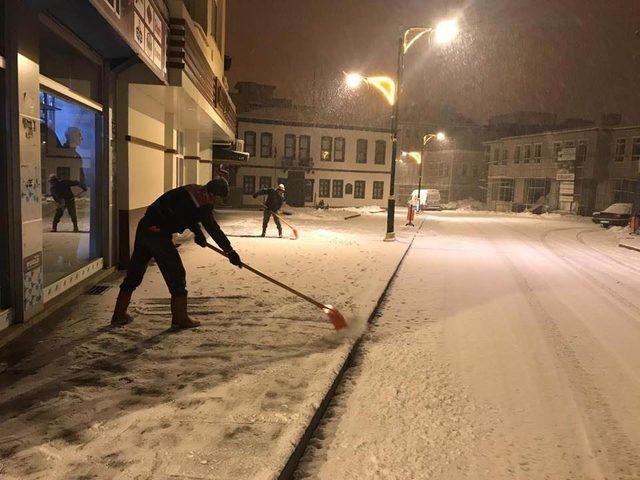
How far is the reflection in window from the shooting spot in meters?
7.47

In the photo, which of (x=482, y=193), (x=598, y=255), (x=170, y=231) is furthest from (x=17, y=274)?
(x=482, y=193)

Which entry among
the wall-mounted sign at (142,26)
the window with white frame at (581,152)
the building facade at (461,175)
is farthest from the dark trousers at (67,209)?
the building facade at (461,175)

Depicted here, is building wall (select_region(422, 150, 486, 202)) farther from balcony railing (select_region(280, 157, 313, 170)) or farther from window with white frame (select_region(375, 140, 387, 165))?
balcony railing (select_region(280, 157, 313, 170))

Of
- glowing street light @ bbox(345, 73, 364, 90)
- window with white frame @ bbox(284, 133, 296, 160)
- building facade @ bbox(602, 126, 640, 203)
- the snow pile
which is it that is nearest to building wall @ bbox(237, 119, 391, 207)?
window with white frame @ bbox(284, 133, 296, 160)

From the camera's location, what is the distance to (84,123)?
26.6 ft

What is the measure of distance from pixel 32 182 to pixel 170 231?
4.76 feet

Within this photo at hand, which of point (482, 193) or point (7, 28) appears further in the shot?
point (482, 193)

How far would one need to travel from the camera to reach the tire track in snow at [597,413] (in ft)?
10.8

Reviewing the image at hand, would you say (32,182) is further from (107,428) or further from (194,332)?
(107,428)

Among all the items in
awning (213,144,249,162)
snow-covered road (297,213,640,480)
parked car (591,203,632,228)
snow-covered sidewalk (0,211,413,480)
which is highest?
awning (213,144,249,162)

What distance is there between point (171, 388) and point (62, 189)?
9.15 m

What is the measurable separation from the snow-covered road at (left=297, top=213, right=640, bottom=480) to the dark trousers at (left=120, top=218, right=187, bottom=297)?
6.88 feet

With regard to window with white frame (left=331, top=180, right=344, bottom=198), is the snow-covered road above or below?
below

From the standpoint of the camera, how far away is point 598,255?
14797 mm
